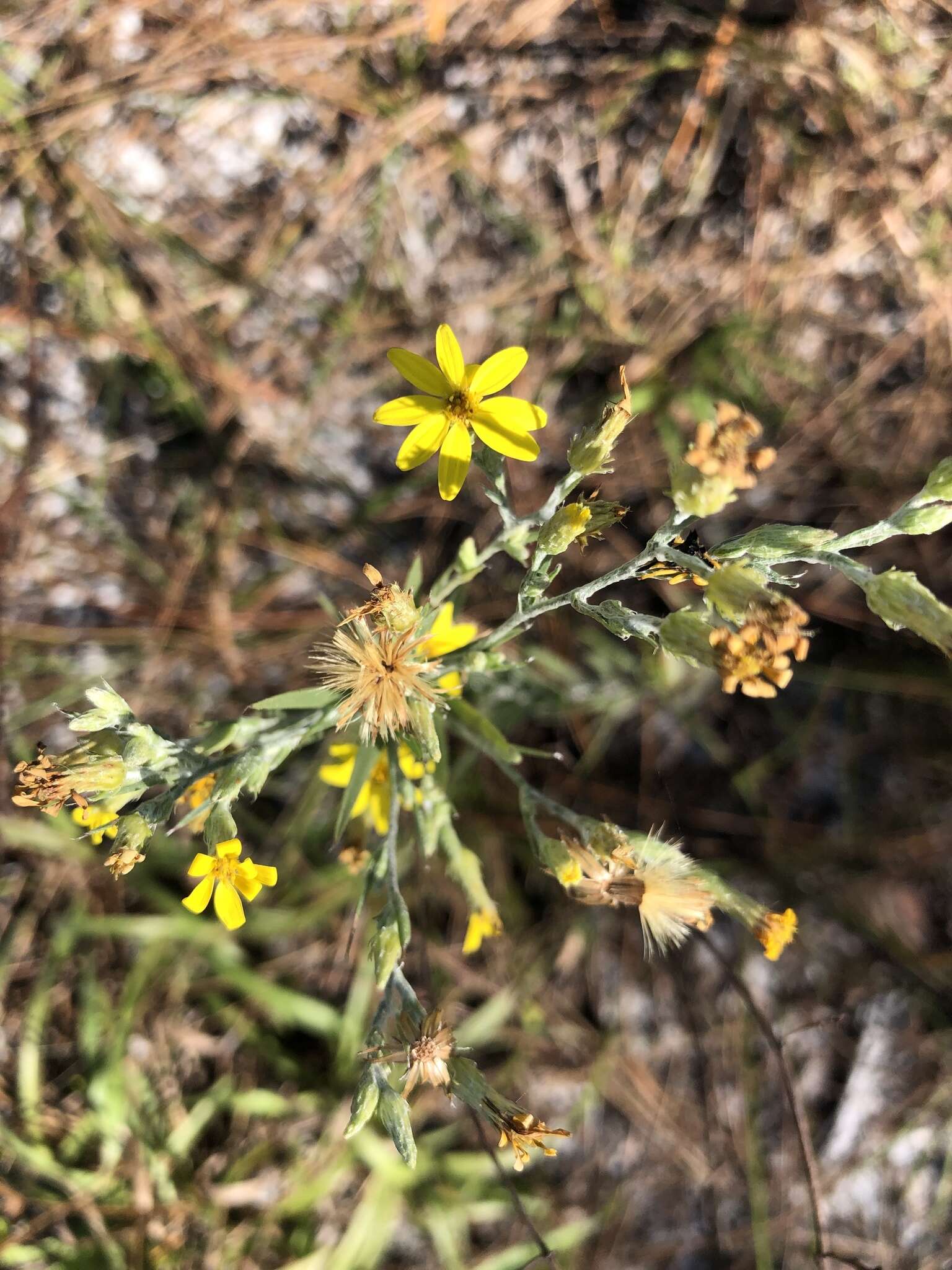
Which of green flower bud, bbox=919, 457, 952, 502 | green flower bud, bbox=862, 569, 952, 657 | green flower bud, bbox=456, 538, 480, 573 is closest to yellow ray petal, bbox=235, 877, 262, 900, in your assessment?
green flower bud, bbox=456, 538, 480, 573

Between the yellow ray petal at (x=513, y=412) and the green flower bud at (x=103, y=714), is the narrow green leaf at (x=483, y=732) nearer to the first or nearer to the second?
the yellow ray petal at (x=513, y=412)

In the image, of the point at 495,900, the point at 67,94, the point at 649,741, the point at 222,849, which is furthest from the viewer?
the point at 649,741

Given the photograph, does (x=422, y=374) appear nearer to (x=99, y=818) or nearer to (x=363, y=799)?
(x=363, y=799)

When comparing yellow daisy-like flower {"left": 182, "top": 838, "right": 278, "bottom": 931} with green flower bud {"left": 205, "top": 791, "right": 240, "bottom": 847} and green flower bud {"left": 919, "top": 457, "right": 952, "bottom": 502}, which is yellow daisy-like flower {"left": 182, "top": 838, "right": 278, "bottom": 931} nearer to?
green flower bud {"left": 205, "top": 791, "right": 240, "bottom": 847}

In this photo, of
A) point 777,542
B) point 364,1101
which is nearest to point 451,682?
point 777,542

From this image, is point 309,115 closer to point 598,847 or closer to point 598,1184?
point 598,847

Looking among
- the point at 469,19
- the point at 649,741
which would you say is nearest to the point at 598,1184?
the point at 649,741
